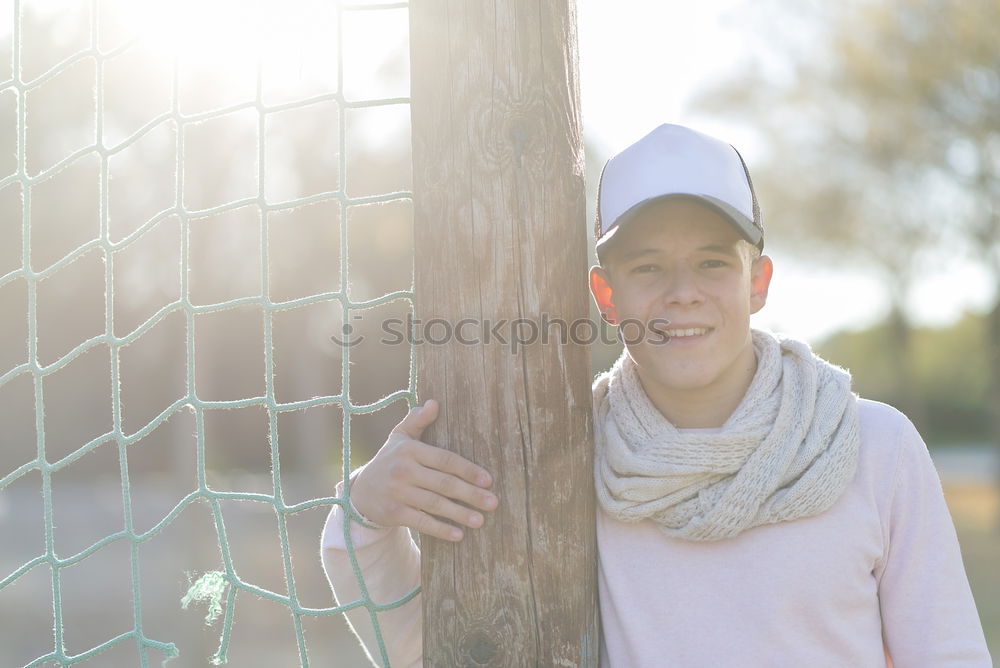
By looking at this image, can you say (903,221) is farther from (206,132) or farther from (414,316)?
(414,316)

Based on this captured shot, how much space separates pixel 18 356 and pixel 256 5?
930 centimetres

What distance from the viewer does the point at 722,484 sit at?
1.46m

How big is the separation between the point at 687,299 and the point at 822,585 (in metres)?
0.45

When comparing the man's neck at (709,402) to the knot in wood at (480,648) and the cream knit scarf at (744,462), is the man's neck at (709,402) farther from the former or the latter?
the knot in wood at (480,648)

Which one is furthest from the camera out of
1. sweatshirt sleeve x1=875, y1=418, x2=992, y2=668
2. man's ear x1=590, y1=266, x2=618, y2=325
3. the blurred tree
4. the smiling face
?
the blurred tree

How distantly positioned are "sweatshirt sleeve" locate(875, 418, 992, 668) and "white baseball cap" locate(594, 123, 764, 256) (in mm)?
421

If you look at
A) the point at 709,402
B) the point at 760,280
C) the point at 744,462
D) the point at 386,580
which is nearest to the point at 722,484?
the point at 744,462

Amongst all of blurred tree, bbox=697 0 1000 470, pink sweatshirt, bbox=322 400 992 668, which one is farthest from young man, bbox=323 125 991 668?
blurred tree, bbox=697 0 1000 470

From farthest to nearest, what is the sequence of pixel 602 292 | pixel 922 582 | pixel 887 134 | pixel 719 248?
pixel 887 134
pixel 602 292
pixel 719 248
pixel 922 582

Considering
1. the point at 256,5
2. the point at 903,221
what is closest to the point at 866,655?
the point at 256,5

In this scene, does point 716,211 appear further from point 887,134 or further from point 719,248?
point 887,134

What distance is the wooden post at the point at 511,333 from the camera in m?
1.47

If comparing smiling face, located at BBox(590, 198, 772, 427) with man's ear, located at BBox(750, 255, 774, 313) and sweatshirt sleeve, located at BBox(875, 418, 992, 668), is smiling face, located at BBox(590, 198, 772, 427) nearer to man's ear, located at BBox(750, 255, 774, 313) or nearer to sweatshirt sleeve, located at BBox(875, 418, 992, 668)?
man's ear, located at BBox(750, 255, 774, 313)

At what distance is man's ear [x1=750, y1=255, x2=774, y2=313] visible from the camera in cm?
164
